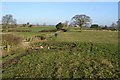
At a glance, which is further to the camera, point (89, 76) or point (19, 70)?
point (19, 70)

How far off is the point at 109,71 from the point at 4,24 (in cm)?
6301

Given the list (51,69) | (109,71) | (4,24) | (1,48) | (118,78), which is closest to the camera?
(118,78)

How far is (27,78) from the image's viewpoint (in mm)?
11953

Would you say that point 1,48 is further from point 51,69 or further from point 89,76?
point 89,76

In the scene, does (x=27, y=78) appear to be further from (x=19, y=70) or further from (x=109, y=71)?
(x=109, y=71)

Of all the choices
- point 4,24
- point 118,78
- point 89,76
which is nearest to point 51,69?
point 89,76

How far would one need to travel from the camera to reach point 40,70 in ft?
46.0

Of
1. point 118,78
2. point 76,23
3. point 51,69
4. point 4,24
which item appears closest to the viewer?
point 118,78

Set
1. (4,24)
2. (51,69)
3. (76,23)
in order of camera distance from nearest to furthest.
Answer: (51,69)
(4,24)
(76,23)

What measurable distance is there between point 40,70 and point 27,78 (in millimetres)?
2121

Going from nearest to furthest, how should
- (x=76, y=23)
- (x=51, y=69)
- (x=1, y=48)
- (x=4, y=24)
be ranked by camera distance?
(x=51, y=69)
(x=1, y=48)
(x=4, y=24)
(x=76, y=23)

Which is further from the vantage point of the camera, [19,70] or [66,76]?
[19,70]

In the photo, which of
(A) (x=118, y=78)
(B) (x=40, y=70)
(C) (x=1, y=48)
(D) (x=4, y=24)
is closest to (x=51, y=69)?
(B) (x=40, y=70)

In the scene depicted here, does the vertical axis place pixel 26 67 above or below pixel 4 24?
below
